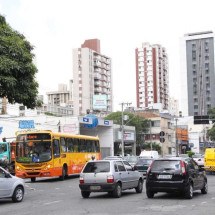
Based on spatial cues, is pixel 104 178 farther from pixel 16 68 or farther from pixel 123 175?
pixel 16 68

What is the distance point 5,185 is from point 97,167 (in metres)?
3.91

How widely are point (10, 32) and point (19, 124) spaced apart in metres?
34.6

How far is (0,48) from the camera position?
63.7ft

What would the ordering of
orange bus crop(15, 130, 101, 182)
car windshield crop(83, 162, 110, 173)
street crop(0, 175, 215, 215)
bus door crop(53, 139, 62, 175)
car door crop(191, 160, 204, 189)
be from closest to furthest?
street crop(0, 175, 215, 215) → car windshield crop(83, 162, 110, 173) → car door crop(191, 160, 204, 189) → orange bus crop(15, 130, 101, 182) → bus door crop(53, 139, 62, 175)

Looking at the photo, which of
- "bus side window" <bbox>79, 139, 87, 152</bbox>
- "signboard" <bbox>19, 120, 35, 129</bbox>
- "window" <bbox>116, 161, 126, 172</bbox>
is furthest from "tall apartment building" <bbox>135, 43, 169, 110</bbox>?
"window" <bbox>116, 161, 126, 172</bbox>

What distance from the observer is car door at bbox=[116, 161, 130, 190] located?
1907cm

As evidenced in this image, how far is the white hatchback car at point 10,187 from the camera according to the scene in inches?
655

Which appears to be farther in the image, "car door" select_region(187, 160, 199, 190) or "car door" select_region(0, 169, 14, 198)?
"car door" select_region(187, 160, 199, 190)

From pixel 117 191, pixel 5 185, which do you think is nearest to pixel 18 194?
pixel 5 185

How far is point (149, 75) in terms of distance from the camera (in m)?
173

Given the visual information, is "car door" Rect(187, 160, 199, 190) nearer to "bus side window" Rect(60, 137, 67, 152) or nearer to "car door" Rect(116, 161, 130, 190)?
"car door" Rect(116, 161, 130, 190)

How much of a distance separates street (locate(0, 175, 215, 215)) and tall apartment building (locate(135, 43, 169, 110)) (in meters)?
151

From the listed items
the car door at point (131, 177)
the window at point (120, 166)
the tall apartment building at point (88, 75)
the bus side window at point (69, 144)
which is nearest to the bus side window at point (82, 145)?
the bus side window at point (69, 144)

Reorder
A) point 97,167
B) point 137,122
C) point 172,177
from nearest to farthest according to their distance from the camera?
point 172,177
point 97,167
point 137,122
